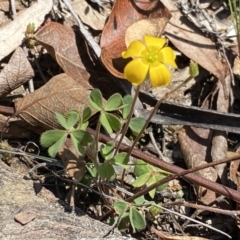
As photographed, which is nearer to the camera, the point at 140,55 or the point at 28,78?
the point at 140,55

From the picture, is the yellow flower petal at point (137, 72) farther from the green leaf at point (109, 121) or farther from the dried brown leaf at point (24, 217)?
the dried brown leaf at point (24, 217)

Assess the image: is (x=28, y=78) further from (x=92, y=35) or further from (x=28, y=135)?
(x=92, y=35)

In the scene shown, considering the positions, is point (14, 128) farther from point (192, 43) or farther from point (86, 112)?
point (192, 43)

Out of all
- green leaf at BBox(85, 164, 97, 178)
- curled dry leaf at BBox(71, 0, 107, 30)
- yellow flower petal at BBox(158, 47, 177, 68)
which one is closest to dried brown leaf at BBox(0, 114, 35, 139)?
green leaf at BBox(85, 164, 97, 178)

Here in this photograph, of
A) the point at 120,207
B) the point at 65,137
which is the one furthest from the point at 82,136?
the point at 120,207

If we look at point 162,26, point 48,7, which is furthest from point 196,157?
point 48,7
